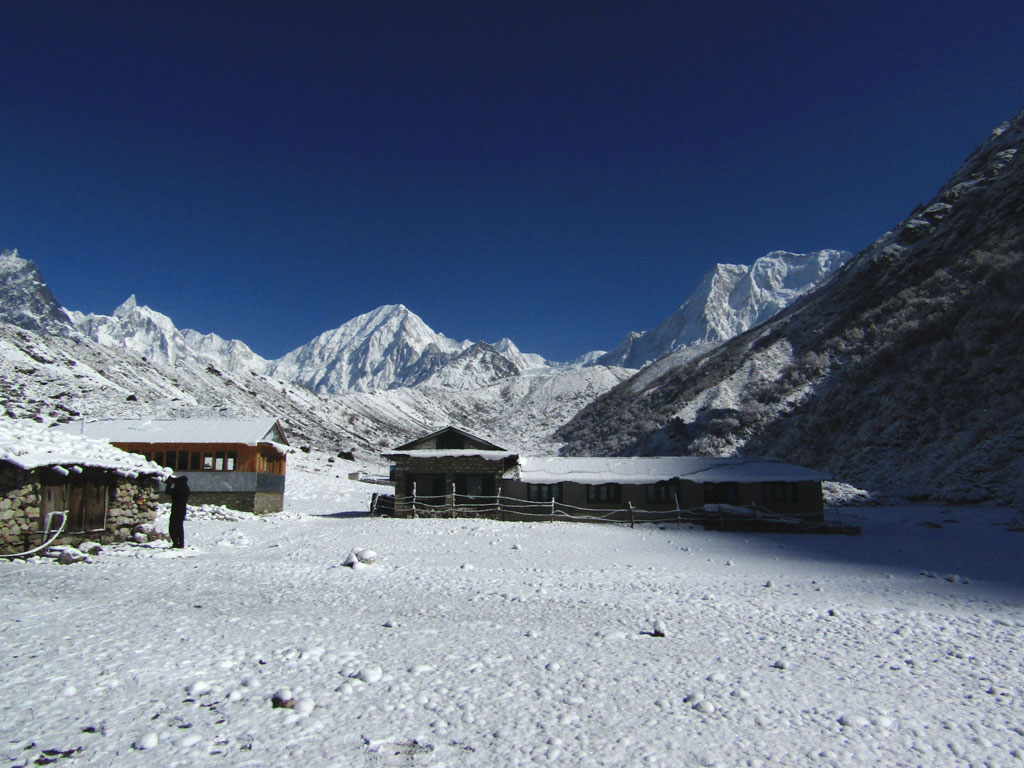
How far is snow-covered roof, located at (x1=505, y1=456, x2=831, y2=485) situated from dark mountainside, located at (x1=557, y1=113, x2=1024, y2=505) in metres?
12.4

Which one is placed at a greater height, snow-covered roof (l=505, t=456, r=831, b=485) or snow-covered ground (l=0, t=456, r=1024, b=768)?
snow-covered roof (l=505, t=456, r=831, b=485)

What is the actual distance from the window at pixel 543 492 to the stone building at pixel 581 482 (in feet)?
0.17

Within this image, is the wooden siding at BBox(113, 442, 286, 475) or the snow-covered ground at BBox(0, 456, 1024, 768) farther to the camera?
the wooden siding at BBox(113, 442, 286, 475)

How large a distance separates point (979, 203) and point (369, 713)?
86215mm

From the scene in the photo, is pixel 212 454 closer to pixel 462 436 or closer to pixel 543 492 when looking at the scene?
pixel 462 436

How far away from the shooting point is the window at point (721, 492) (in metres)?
29.8

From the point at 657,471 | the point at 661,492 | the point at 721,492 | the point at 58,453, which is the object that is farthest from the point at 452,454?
the point at 58,453

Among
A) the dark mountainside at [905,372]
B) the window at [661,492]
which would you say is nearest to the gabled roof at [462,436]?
the window at [661,492]

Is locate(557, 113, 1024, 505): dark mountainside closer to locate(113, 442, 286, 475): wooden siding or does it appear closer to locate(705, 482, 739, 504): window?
locate(705, 482, 739, 504): window

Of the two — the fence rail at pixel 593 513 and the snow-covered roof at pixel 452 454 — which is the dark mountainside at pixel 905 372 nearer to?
the fence rail at pixel 593 513

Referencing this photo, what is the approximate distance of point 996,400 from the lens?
3997cm

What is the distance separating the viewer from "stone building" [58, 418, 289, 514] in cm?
3061

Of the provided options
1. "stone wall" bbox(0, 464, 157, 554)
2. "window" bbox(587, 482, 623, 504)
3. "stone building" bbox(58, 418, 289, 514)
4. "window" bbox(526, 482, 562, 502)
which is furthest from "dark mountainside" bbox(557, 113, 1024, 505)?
"stone wall" bbox(0, 464, 157, 554)

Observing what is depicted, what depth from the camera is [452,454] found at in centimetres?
3241
